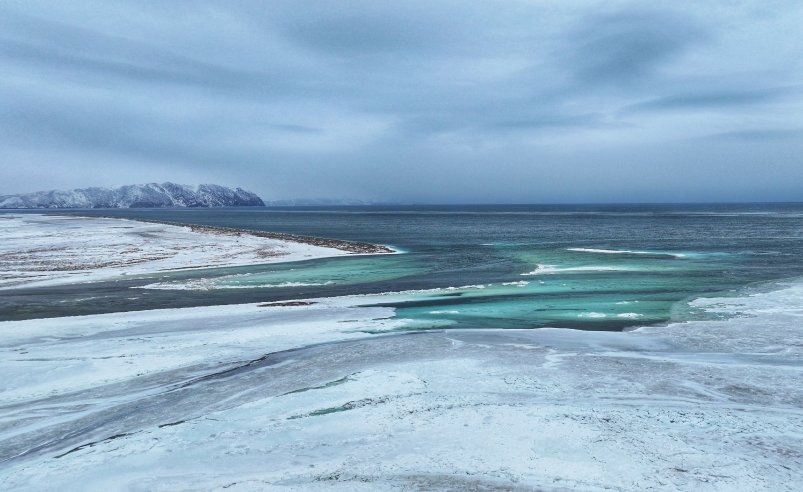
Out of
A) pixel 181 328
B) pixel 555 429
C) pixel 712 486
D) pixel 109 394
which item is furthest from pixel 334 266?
pixel 712 486

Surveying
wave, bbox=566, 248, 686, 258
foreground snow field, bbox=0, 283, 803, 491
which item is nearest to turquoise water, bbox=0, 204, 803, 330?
wave, bbox=566, 248, 686, 258

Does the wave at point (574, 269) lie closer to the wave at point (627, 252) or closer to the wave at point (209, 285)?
the wave at point (627, 252)

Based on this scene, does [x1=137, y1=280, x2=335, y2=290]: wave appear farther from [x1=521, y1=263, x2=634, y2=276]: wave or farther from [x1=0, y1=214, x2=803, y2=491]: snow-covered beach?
[x1=521, y1=263, x2=634, y2=276]: wave

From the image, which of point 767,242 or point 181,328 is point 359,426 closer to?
point 181,328

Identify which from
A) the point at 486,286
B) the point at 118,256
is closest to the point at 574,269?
the point at 486,286

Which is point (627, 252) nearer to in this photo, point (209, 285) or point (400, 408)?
point (209, 285)

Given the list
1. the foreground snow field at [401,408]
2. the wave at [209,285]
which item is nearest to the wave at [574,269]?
the wave at [209,285]
